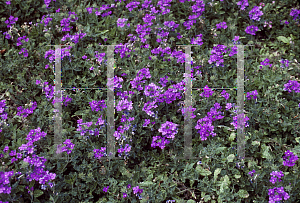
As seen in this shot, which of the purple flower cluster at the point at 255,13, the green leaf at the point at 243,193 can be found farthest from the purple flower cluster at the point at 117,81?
the purple flower cluster at the point at 255,13

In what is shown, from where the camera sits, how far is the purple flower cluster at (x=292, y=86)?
127 inches

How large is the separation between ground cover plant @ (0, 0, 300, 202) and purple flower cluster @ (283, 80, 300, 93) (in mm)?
10

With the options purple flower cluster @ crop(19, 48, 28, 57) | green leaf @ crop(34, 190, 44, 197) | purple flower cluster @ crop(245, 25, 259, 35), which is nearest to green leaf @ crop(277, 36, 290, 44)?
purple flower cluster @ crop(245, 25, 259, 35)

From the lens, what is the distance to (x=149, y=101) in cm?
305

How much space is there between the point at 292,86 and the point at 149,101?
58.1 inches

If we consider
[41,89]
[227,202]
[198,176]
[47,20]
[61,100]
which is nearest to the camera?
[227,202]

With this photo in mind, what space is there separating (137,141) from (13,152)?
3.56 feet

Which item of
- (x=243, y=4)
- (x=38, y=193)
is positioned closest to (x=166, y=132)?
(x=38, y=193)

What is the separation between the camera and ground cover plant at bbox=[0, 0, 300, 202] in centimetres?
272

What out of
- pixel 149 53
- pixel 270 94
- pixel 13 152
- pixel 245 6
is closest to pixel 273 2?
pixel 245 6

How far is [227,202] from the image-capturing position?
2.61 m

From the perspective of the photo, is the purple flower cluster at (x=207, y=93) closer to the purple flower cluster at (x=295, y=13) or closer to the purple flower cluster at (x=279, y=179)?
the purple flower cluster at (x=279, y=179)

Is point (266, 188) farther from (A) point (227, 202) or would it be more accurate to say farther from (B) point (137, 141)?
(B) point (137, 141)

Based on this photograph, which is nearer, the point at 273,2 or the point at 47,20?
the point at 47,20
